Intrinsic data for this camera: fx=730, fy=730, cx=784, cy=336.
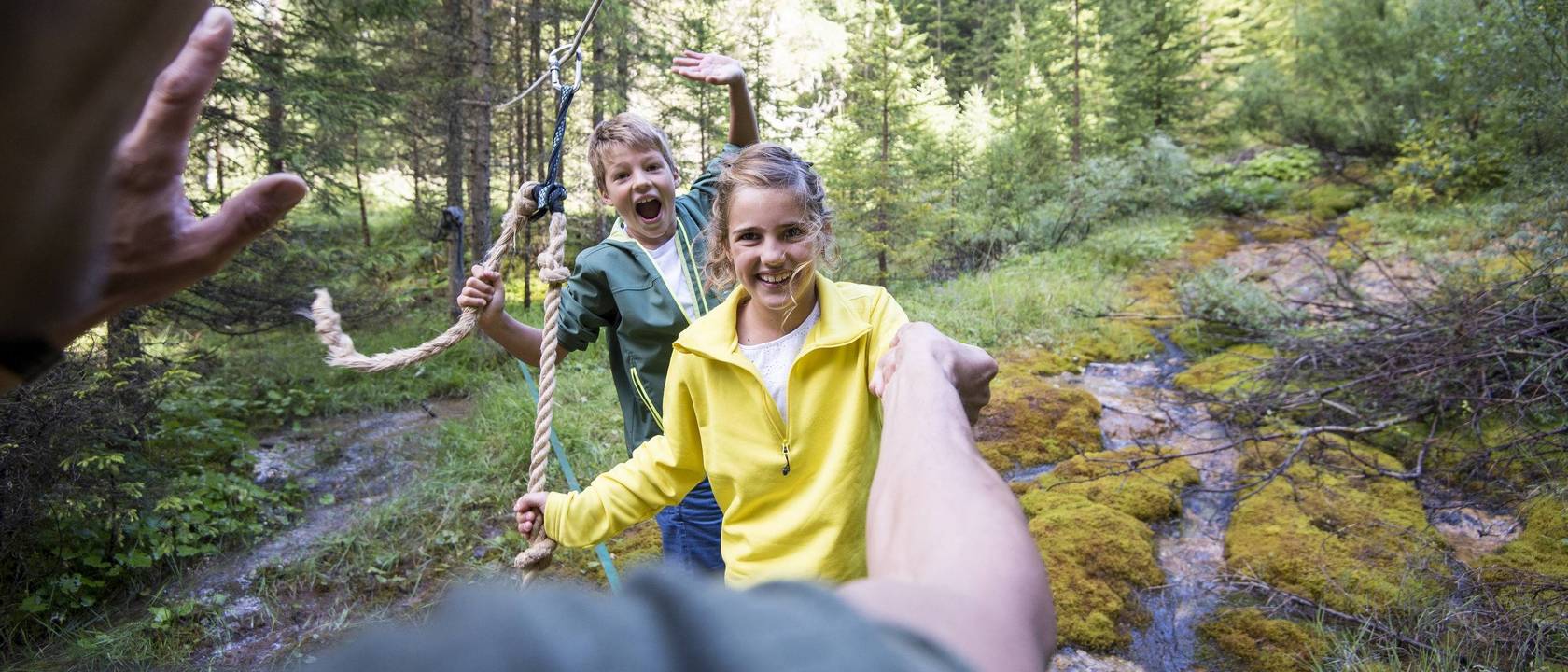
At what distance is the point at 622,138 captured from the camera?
2742 millimetres

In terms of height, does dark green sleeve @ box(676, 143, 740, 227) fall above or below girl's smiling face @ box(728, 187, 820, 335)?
above

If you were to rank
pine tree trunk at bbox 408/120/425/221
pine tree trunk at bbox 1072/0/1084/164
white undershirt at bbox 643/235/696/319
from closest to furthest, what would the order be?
white undershirt at bbox 643/235/696/319
pine tree trunk at bbox 408/120/425/221
pine tree trunk at bbox 1072/0/1084/164

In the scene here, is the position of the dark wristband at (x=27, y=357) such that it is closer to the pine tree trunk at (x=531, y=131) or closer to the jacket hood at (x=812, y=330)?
the jacket hood at (x=812, y=330)

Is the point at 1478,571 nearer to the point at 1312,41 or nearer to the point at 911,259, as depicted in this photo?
the point at 911,259

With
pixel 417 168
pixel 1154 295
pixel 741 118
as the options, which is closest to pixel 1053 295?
pixel 1154 295

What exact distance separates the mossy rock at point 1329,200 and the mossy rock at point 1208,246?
1.24 meters

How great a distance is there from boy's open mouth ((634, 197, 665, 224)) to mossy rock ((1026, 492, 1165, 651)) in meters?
1.91

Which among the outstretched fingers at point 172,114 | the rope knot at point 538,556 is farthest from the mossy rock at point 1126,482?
the outstretched fingers at point 172,114

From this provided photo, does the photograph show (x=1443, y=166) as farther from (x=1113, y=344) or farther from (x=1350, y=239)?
(x=1113, y=344)

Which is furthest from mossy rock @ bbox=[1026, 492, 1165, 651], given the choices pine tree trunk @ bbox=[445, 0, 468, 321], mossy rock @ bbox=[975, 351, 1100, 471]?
pine tree trunk @ bbox=[445, 0, 468, 321]

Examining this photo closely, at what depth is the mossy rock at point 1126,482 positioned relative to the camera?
142 inches

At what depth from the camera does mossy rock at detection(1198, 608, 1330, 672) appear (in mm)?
2533

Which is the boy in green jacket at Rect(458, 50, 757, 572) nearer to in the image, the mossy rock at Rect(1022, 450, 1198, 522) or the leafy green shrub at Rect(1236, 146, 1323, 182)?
the mossy rock at Rect(1022, 450, 1198, 522)

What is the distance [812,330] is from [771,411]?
228 mm
